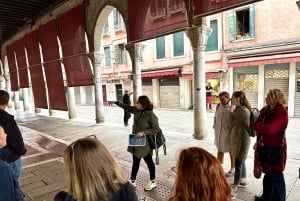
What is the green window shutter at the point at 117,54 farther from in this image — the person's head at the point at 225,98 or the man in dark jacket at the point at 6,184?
the man in dark jacket at the point at 6,184

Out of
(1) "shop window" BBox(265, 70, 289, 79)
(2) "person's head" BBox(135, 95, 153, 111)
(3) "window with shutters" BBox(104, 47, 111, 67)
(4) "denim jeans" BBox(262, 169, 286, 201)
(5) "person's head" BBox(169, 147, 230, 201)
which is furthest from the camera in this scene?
(3) "window with shutters" BBox(104, 47, 111, 67)

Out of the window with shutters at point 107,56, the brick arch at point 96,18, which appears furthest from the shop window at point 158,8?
the window with shutters at point 107,56

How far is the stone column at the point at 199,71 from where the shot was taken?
6125mm

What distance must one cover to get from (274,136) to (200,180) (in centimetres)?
201

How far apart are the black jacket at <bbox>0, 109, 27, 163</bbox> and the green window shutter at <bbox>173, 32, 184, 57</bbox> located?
1227 cm

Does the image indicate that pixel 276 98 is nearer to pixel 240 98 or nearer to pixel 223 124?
pixel 240 98

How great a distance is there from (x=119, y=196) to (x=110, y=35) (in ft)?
58.1

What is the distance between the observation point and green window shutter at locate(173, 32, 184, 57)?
46.5 feet

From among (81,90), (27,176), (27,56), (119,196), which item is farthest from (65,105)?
(81,90)

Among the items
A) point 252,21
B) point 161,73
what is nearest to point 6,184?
point 252,21

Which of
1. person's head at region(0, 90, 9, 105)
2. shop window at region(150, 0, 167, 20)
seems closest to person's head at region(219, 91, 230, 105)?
person's head at region(0, 90, 9, 105)

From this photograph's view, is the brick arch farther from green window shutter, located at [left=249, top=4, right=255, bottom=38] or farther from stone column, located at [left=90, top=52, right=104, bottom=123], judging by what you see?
green window shutter, located at [left=249, top=4, right=255, bottom=38]

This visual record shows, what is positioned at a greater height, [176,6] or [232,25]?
[232,25]

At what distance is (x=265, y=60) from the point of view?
10.4 m
